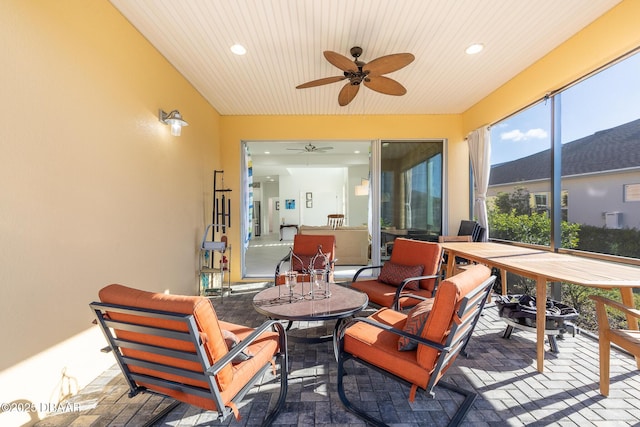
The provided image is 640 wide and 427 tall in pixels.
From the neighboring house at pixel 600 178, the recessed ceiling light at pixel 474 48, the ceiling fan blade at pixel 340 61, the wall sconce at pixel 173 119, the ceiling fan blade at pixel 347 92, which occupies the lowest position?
the neighboring house at pixel 600 178

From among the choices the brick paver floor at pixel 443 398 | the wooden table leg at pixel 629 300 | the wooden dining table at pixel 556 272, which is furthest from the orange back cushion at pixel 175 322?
the wooden table leg at pixel 629 300

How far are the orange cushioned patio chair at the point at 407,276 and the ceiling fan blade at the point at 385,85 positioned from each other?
1.76 meters

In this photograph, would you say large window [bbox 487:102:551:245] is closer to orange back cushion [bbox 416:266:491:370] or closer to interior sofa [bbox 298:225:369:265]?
interior sofa [bbox 298:225:369:265]

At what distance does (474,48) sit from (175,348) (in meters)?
3.84

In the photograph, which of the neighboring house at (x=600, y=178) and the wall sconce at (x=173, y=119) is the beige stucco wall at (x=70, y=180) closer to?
the wall sconce at (x=173, y=119)

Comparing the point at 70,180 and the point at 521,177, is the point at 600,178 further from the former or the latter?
the point at 70,180

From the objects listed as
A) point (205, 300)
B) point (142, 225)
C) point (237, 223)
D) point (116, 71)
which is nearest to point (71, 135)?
point (116, 71)

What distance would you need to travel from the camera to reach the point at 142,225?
9.04 ft

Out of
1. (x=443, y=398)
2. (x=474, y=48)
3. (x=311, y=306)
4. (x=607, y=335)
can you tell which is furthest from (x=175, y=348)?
(x=474, y=48)

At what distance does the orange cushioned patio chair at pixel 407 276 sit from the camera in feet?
9.04

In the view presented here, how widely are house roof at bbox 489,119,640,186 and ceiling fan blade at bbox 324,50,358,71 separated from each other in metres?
2.56

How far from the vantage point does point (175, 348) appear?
1.32m

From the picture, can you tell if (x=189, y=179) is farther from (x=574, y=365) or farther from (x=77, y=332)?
(x=574, y=365)

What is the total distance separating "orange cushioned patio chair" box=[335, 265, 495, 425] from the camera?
1.44 m
